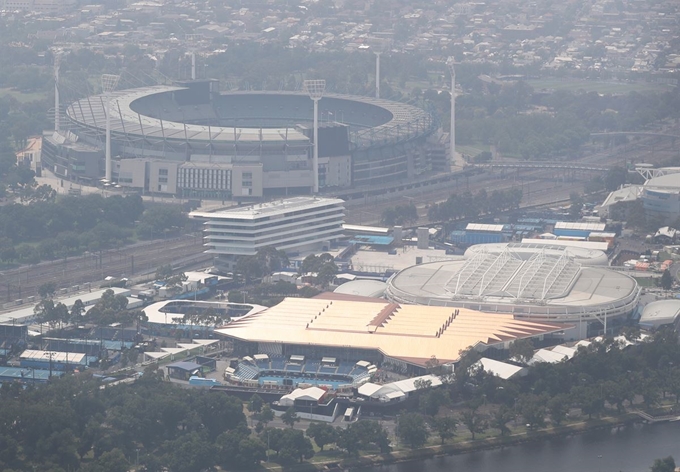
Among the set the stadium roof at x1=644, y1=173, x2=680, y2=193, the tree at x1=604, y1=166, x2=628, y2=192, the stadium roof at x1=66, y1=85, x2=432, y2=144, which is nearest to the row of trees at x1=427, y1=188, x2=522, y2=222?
the tree at x1=604, y1=166, x2=628, y2=192

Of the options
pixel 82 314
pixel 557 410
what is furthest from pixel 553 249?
pixel 82 314

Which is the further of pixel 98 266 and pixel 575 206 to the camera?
pixel 575 206

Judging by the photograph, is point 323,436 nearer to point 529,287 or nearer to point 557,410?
point 557,410

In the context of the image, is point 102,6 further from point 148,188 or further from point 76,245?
point 76,245

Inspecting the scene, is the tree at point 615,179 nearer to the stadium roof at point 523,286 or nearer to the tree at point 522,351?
the stadium roof at point 523,286

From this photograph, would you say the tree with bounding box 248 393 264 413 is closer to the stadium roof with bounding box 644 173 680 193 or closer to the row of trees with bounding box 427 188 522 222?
the row of trees with bounding box 427 188 522 222
